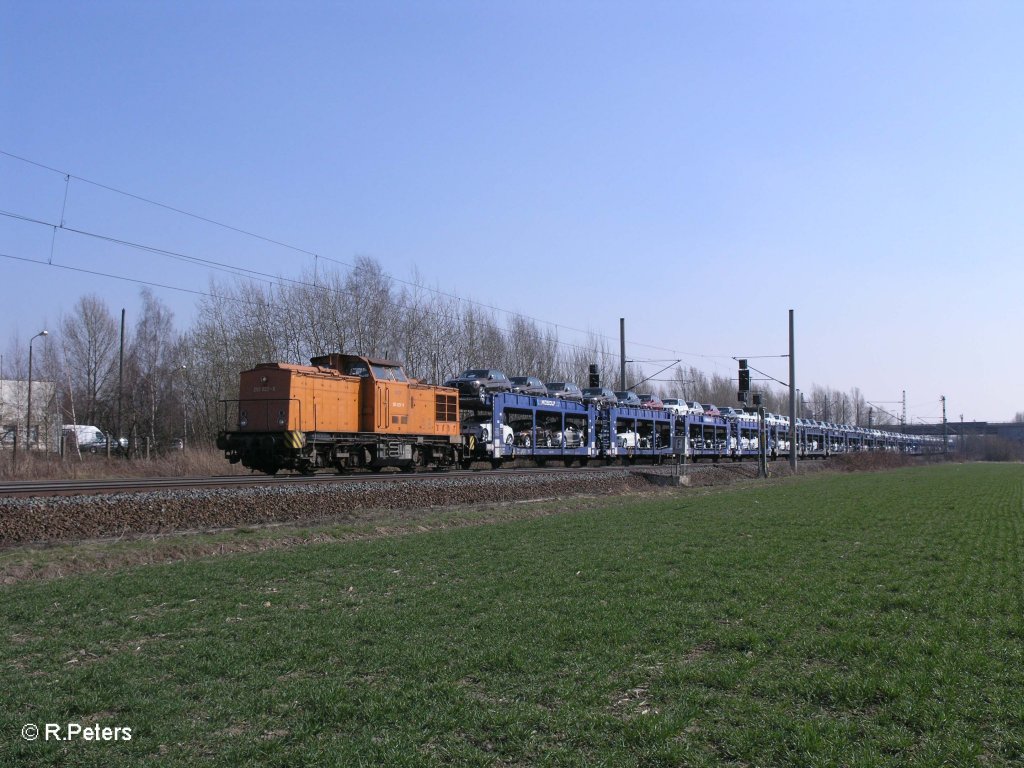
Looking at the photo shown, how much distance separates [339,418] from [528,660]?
20.0 metres

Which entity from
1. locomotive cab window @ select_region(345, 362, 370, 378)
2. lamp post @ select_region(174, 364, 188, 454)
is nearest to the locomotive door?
locomotive cab window @ select_region(345, 362, 370, 378)

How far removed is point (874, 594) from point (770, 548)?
155 inches

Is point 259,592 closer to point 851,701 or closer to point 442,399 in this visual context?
point 851,701

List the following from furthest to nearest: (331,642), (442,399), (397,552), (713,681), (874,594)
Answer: (442,399), (397,552), (874,594), (331,642), (713,681)

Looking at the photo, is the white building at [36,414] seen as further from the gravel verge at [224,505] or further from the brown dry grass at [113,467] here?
the gravel verge at [224,505]

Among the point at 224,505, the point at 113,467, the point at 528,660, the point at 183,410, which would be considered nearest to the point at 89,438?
the point at 183,410

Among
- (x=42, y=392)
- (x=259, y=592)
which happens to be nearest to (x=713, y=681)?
(x=259, y=592)

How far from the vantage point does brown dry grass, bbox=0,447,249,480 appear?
2561 centimetres

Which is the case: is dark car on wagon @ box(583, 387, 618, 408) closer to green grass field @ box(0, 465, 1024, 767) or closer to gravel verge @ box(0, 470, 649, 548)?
gravel verge @ box(0, 470, 649, 548)

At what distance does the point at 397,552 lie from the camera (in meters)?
12.8

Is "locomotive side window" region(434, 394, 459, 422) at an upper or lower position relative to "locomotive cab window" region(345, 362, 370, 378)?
lower

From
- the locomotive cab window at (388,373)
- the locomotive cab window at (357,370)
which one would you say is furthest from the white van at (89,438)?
the locomotive cab window at (388,373)

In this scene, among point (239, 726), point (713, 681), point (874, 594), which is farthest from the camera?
point (874, 594)

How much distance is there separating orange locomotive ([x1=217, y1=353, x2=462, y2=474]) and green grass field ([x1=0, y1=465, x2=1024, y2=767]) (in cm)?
1173
